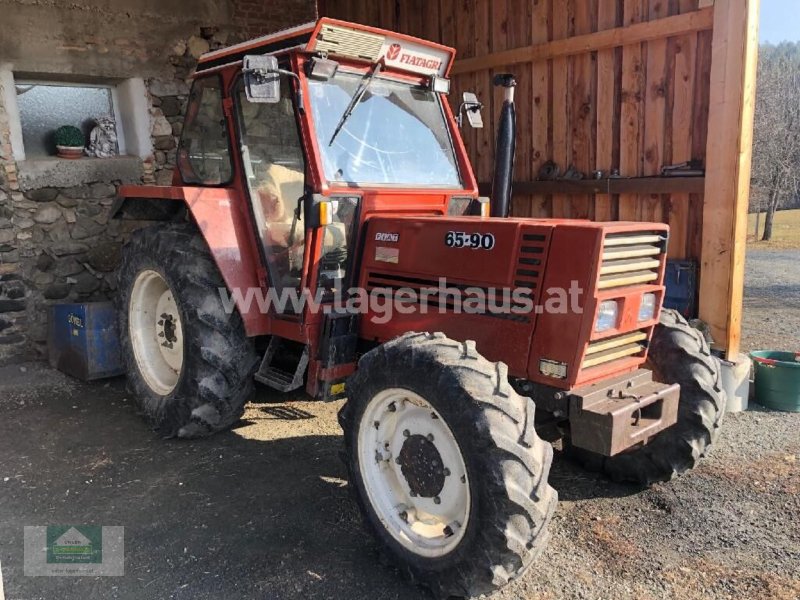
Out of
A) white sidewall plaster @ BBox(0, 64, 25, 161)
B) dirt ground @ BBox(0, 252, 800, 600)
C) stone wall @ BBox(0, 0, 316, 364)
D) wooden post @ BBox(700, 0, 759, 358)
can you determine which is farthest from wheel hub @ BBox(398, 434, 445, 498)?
white sidewall plaster @ BBox(0, 64, 25, 161)

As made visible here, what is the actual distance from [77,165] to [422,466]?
453 cm

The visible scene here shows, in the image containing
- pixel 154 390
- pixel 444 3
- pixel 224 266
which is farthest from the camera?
pixel 444 3

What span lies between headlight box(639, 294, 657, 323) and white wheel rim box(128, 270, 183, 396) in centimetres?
281

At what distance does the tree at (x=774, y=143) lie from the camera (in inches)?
747

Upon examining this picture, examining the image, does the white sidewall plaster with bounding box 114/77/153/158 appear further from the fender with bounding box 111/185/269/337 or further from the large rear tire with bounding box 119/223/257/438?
the fender with bounding box 111/185/269/337

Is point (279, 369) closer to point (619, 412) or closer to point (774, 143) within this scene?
point (619, 412)

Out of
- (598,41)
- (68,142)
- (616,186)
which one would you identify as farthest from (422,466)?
(68,142)

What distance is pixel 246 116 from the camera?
3777mm

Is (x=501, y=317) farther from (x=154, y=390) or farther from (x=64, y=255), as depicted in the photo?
(x=64, y=255)

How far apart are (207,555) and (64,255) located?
382 cm

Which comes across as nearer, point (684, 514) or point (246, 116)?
point (684, 514)

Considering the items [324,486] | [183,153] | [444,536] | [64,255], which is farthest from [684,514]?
[64,255]

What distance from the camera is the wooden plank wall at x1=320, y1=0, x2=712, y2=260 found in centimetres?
479

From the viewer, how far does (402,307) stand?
11.0 ft
